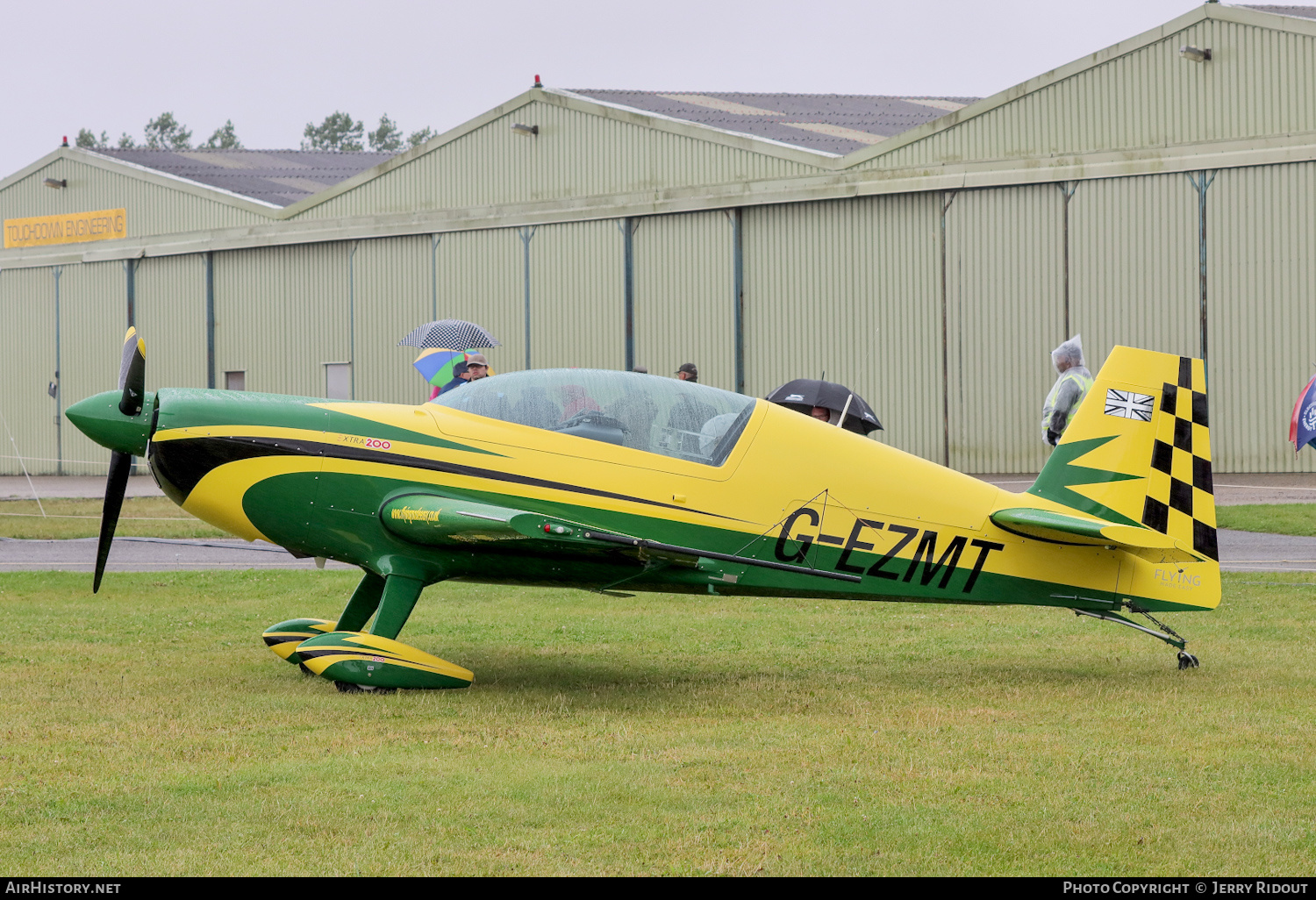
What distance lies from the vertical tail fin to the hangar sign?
3353 cm

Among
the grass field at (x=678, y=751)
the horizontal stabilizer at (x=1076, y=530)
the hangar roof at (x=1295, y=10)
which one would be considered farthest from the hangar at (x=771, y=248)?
the horizontal stabilizer at (x=1076, y=530)

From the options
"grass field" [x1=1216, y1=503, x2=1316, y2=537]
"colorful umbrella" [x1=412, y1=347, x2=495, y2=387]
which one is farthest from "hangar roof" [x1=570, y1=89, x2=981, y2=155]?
"colorful umbrella" [x1=412, y1=347, x2=495, y2=387]

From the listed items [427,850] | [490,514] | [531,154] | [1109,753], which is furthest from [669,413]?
[531,154]

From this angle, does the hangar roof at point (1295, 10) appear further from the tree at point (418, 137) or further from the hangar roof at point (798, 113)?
the tree at point (418, 137)

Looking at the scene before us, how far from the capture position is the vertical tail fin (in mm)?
8109

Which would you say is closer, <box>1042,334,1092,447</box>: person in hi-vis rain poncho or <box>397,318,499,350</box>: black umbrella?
<box>1042,334,1092,447</box>: person in hi-vis rain poncho

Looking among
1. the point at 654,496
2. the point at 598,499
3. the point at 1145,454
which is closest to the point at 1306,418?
the point at 1145,454

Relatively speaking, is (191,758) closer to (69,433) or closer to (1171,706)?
(1171,706)

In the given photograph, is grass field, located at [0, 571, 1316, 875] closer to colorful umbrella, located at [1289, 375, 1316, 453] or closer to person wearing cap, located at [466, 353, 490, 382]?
person wearing cap, located at [466, 353, 490, 382]

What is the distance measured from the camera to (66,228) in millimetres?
37375

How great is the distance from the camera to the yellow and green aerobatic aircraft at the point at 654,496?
25.1 ft

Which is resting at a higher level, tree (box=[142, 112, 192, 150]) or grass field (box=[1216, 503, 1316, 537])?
tree (box=[142, 112, 192, 150])

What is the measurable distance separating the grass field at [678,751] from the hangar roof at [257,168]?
28.9 meters

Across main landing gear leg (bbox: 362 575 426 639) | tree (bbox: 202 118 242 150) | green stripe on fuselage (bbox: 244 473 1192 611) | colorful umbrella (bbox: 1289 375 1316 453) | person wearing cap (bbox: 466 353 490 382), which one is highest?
tree (bbox: 202 118 242 150)
